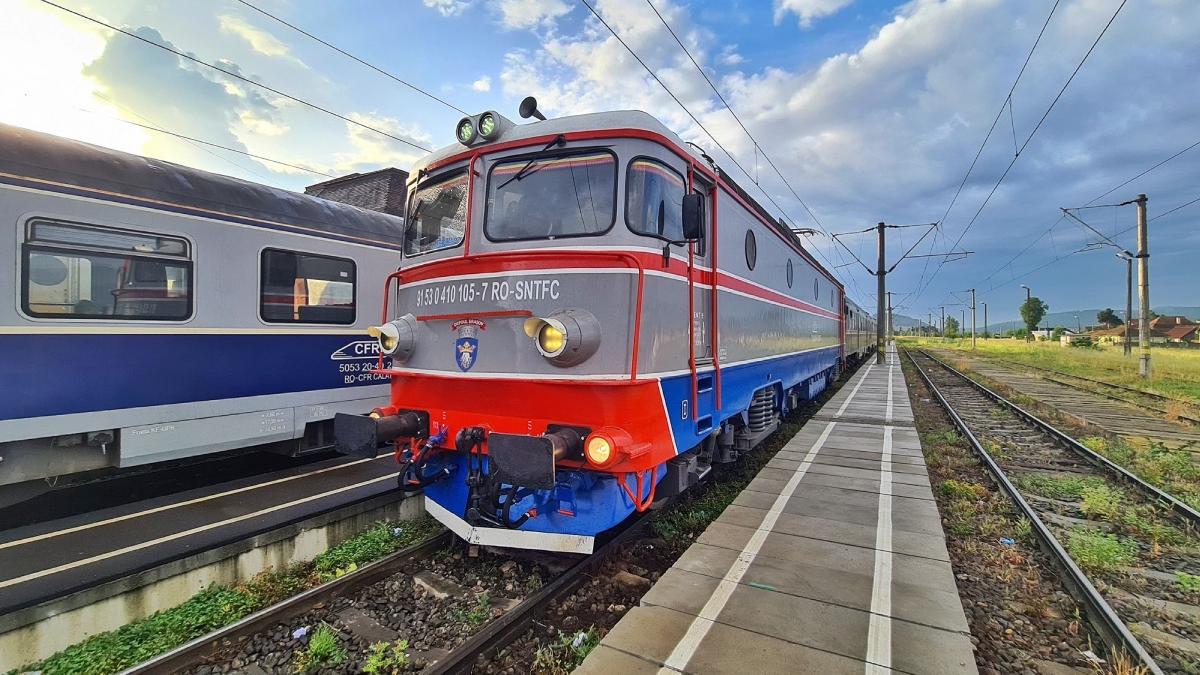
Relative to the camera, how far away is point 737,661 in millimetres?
3279

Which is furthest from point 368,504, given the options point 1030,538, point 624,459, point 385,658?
point 1030,538

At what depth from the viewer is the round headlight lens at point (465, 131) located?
4.67 meters

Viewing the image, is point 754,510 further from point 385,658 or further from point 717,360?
point 385,658

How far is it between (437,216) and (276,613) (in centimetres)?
→ 347

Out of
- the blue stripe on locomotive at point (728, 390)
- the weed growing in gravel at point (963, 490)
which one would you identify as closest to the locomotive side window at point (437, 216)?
the blue stripe on locomotive at point (728, 390)

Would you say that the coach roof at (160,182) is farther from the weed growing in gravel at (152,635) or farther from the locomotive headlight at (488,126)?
the weed growing in gravel at (152,635)

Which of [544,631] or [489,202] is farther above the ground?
[489,202]

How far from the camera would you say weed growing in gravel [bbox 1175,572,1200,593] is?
4.47 m

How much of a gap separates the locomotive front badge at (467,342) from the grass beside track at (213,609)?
201 centimetres

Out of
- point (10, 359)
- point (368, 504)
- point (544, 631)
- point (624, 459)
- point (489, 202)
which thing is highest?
point (489, 202)

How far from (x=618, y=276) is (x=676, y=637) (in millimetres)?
2438

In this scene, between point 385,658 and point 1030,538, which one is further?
point 1030,538

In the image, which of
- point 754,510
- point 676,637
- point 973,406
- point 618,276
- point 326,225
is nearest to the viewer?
point 676,637

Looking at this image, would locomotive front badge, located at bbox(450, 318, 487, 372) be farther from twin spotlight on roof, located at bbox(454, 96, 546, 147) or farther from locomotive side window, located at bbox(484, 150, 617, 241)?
twin spotlight on roof, located at bbox(454, 96, 546, 147)
